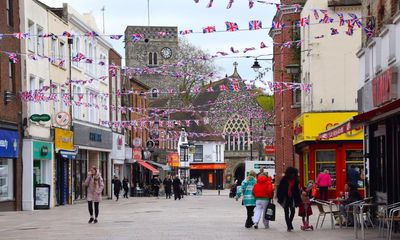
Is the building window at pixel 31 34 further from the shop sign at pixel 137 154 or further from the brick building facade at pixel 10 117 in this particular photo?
the shop sign at pixel 137 154

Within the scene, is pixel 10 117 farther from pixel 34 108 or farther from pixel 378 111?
pixel 378 111

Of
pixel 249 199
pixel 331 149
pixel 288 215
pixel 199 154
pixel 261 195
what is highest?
pixel 199 154

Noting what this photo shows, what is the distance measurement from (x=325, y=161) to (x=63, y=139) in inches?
544

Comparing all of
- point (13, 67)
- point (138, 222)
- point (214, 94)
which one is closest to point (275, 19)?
point (13, 67)

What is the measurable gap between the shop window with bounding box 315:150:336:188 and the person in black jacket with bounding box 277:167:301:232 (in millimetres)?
18899

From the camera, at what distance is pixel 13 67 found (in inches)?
1428

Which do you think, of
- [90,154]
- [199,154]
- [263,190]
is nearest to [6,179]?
[263,190]

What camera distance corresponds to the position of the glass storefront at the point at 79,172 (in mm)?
48312

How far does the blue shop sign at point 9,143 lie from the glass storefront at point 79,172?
1143 cm

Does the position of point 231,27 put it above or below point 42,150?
above

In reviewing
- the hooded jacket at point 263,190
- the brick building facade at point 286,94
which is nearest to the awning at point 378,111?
the hooded jacket at point 263,190

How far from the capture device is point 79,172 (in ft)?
163

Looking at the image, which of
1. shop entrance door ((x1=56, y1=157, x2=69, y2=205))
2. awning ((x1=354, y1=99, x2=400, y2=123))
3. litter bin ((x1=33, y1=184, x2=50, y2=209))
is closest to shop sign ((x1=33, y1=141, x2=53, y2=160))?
litter bin ((x1=33, y1=184, x2=50, y2=209))

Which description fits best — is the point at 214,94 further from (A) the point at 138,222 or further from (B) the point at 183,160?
(A) the point at 138,222
